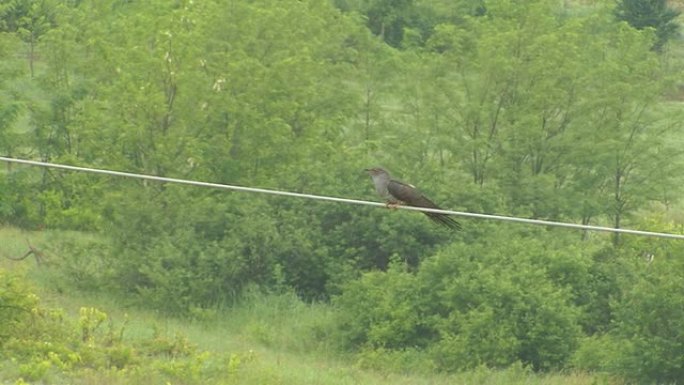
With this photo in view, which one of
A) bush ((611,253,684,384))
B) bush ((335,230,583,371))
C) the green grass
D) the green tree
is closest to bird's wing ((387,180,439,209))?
the green grass

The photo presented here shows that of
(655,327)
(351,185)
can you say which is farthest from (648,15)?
(655,327)

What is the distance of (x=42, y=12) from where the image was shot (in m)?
33.8

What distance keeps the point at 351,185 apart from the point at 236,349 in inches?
245

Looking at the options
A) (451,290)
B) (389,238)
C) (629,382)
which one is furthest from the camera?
(389,238)

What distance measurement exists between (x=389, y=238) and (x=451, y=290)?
3443mm

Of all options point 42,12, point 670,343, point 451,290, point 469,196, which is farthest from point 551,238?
point 42,12

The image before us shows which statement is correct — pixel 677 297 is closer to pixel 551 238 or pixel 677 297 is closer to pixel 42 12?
pixel 551 238

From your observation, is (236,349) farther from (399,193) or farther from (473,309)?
(399,193)

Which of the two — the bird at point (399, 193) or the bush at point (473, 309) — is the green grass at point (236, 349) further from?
the bird at point (399, 193)

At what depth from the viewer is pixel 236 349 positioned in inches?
832

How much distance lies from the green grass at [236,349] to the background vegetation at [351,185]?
3.1 inches

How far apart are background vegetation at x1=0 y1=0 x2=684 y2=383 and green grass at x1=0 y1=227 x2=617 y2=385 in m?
0.08

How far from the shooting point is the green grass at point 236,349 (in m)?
17.4

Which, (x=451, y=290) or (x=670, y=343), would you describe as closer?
(x=670, y=343)
